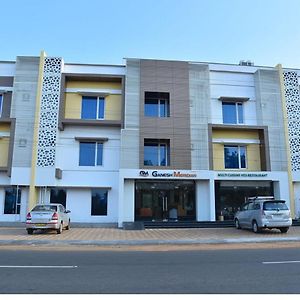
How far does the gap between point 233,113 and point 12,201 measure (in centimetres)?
1706

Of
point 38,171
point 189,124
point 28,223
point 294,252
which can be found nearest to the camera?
point 294,252

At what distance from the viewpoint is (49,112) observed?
79.1 feet

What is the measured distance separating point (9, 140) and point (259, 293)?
70.4 feet

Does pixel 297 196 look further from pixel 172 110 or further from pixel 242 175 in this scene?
pixel 172 110

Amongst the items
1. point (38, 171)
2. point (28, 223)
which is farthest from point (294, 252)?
point (38, 171)

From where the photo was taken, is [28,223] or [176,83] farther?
[176,83]

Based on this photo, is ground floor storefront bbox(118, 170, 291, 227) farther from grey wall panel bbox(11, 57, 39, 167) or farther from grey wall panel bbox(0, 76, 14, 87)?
grey wall panel bbox(0, 76, 14, 87)

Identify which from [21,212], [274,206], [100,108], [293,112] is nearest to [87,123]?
[100,108]

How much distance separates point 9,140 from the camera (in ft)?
78.4

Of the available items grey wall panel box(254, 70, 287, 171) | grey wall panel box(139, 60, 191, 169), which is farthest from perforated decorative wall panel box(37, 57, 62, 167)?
grey wall panel box(254, 70, 287, 171)

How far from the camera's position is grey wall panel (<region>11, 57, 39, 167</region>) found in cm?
2327

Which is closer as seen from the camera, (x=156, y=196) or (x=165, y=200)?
(x=156, y=196)

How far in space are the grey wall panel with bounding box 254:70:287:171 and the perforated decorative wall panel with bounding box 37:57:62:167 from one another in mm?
14565

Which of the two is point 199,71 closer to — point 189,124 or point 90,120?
point 189,124
